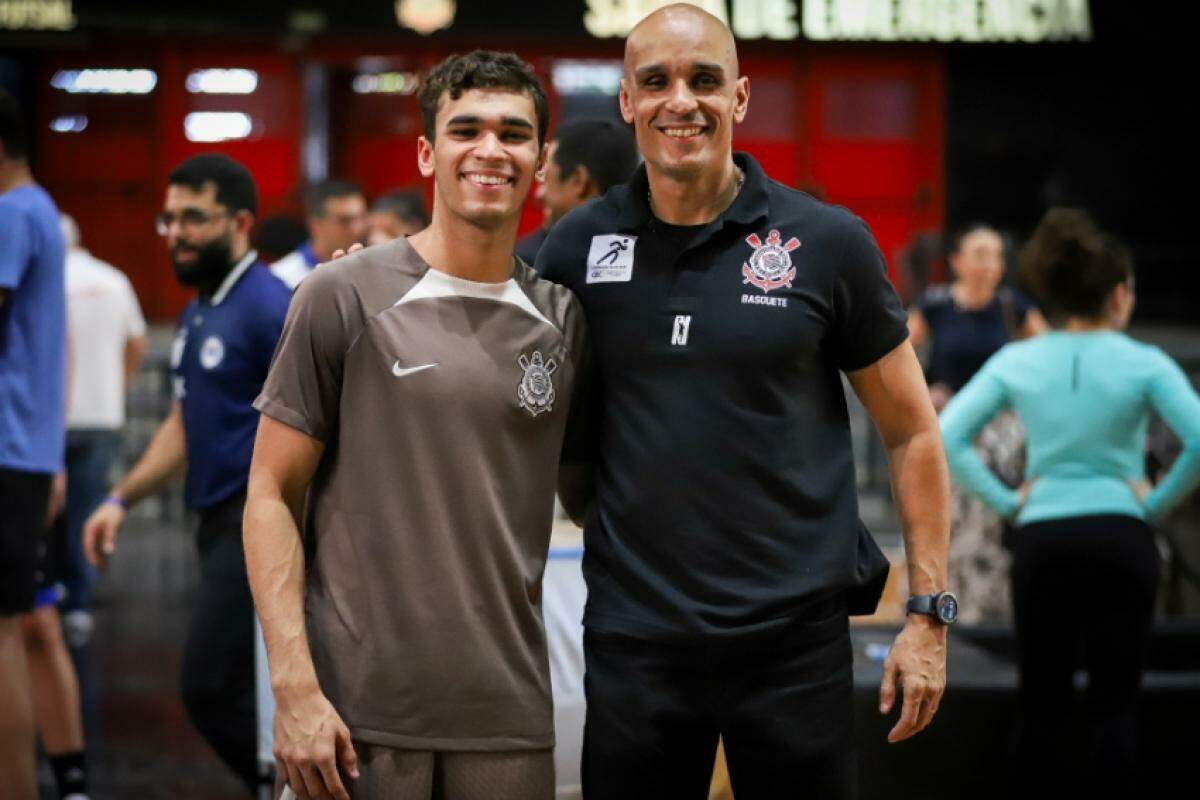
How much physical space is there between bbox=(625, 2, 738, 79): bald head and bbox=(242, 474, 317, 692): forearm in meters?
0.97

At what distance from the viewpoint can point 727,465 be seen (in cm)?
Result: 273

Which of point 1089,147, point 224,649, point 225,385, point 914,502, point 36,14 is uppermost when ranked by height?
point 36,14

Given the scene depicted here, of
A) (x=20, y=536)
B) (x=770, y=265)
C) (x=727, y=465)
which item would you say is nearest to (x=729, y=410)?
(x=727, y=465)

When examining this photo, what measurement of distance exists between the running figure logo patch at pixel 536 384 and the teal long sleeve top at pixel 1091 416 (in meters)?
1.99

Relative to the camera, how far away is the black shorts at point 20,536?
4.28 meters

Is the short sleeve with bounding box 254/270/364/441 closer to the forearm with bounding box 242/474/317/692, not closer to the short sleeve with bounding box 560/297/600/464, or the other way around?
the forearm with bounding box 242/474/317/692

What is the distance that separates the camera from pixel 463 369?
2.63 m

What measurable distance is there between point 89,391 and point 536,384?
16.9 feet

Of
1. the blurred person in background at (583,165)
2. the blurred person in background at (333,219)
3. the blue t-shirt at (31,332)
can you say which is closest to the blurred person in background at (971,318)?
the blurred person in background at (333,219)

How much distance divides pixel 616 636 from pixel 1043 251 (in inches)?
82.1

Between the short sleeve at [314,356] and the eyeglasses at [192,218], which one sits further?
the eyeglasses at [192,218]

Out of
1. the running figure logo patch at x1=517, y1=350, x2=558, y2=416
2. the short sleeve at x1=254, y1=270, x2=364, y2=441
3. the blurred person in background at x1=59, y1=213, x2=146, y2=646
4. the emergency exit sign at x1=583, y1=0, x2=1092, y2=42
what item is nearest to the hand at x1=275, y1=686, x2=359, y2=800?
the short sleeve at x1=254, y1=270, x2=364, y2=441

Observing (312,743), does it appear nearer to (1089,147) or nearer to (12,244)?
(12,244)

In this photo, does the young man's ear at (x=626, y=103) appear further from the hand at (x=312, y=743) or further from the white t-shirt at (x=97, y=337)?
the white t-shirt at (x=97, y=337)
